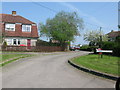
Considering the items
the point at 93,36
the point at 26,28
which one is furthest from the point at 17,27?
the point at 93,36

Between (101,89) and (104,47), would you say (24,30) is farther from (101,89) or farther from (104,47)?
(101,89)

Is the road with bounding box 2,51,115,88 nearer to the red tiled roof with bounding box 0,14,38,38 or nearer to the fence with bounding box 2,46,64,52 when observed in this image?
the fence with bounding box 2,46,64,52

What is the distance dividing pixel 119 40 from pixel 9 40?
74.7ft

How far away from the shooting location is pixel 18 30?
36812 millimetres

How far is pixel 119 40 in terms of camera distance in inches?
846

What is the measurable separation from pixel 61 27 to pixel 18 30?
31.5 feet

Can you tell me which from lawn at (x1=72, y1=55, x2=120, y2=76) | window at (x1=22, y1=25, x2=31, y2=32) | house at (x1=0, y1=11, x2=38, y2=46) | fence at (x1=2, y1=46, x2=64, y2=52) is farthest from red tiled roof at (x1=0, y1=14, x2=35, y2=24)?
lawn at (x1=72, y1=55, x2=120, y2=76)

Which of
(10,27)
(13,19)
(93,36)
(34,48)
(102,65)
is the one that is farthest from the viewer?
(93,36)

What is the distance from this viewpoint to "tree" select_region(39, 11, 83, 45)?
3973cm

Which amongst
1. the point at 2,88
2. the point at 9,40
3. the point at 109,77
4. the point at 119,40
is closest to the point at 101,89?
the point at 109,77

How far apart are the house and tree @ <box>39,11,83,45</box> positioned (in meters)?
4.47

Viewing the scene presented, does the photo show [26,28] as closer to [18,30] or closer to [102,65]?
[18,30]

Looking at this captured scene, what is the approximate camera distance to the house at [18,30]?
118 feet

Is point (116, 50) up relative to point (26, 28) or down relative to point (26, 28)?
down
